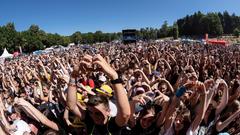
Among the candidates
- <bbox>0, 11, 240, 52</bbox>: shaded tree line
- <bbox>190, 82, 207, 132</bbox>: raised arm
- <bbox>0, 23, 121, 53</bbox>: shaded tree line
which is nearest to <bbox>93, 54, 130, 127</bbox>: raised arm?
<bbox>190, 82, 207, 132</bbox>: raised arm

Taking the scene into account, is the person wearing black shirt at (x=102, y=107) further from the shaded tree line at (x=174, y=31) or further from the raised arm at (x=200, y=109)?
the shaded tree line at (x=174, y=31)

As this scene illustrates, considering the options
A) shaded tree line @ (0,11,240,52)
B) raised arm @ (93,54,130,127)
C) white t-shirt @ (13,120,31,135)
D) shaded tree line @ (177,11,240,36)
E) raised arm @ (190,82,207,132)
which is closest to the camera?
raised arm @ (93,54,130,127)

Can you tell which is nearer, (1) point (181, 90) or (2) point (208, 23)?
(1) point (181, 90)

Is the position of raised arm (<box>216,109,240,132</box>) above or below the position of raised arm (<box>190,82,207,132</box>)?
below

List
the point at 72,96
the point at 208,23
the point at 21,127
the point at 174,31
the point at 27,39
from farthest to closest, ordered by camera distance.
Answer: the point at 208,23
the point at 174,31
the point at 27,39
the point at 21,127
the point at 72,96

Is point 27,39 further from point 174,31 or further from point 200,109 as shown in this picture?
point 200,109

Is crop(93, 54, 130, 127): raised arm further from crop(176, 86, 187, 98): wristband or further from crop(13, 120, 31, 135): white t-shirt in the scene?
crop(13, 120, 31, 135): white t-shirt

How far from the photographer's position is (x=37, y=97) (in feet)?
24.7

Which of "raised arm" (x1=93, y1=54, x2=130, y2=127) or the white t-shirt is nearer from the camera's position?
"raised arm" (x1=93, y1=54, x2=130, y2=127)

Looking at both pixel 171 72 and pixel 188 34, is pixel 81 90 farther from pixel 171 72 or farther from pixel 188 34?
pixel 188 34

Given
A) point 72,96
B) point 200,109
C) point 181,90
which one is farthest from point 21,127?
point 200,109

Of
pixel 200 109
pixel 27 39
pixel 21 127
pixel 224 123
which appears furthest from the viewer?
pixel 27 39

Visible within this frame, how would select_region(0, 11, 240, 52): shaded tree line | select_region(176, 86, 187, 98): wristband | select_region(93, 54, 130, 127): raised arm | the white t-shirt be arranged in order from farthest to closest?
select_region(0, 11, 240, 52): shaded tree line
the white t-shirt
select_region(176, 86, 187, 98): wristband
select_region(93, 54, 130, 127): raised arm

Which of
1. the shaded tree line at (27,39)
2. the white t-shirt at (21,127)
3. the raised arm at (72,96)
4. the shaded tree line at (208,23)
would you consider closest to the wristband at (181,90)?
the raised arm at (72,96)
